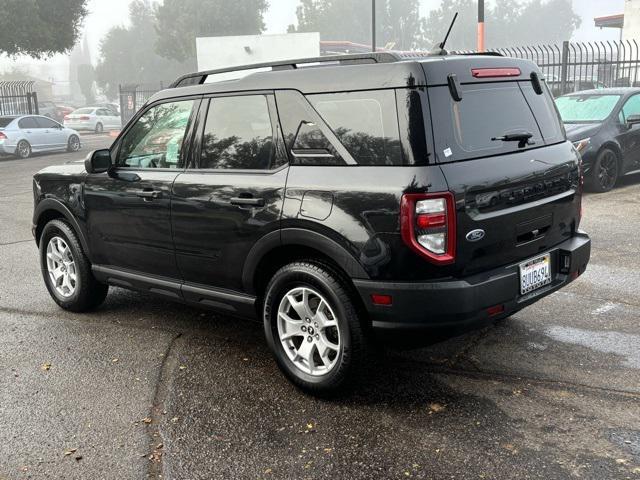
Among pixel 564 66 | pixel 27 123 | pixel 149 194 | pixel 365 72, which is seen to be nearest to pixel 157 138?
pixel 149 194

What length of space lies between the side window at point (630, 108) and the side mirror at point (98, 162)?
8546 mm

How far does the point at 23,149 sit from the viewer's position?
72.6 feet

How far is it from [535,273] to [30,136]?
71.0 feet

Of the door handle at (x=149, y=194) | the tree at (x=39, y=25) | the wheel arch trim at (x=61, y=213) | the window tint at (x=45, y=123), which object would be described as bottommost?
the wheel arch trim at (x=61, y=213)

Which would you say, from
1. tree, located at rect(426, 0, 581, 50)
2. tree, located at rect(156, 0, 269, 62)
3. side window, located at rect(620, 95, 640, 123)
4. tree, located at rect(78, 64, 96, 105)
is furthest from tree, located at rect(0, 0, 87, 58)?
tree, located at rect(426, 0, 581, 50)

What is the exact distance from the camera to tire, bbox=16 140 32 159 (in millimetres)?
21891

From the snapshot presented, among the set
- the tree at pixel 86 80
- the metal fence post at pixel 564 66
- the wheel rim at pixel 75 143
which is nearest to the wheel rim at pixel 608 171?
the metal fence post at pixel 564 66

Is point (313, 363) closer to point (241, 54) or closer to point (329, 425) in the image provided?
point (329, 425)

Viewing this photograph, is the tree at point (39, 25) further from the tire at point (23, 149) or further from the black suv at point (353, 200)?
the black suv at point (353, 200)

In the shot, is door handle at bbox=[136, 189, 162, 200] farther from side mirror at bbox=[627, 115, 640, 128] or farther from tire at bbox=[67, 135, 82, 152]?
tire at bbox=[67, 135, 82, 152]

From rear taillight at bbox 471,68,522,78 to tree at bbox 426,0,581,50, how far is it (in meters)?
125

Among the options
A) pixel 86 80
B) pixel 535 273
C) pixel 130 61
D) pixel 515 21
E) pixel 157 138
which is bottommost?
pixel 535 273

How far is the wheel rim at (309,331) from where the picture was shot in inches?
151

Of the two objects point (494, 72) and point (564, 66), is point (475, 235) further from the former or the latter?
point (564, 66)
